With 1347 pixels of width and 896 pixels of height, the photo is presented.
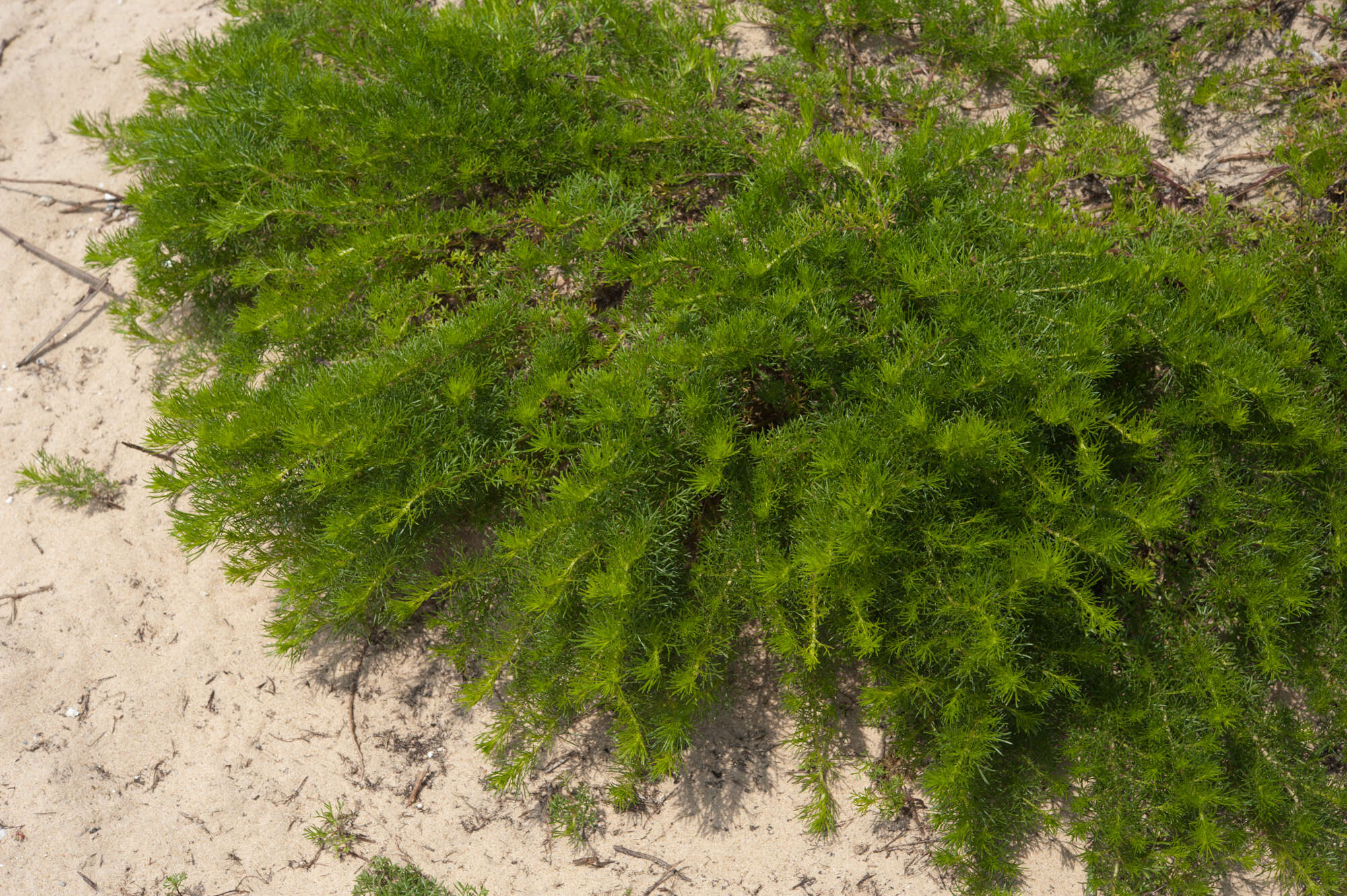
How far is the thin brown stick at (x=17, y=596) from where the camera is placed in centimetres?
345

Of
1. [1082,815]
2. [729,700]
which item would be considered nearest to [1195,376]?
[1082,815]

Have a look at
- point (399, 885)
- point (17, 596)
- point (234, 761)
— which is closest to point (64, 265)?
point (17, 596)

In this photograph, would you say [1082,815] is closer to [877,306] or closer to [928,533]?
[928,533]

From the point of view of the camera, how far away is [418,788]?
3.18 metres

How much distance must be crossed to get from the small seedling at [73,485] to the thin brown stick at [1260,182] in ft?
15.8

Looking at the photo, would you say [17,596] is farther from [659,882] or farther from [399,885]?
[659,882]

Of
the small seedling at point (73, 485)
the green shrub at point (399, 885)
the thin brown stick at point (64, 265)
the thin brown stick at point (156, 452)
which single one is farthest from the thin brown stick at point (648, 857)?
the thin brown stick at point (64, 265)

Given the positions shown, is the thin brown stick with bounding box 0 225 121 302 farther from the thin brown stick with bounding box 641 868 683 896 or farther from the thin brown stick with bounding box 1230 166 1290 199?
the thin brown stick with bounding box 1230 166 1290 199

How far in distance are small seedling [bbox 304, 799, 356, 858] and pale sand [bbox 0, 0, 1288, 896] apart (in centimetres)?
4

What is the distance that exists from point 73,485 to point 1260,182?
5.04m

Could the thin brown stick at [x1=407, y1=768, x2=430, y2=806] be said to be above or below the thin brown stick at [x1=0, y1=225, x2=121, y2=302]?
below

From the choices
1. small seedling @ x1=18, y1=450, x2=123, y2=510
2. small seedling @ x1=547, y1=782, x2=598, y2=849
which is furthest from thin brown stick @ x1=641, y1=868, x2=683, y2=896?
small seedling @ x1=18, y1=450, x2=123, y2=510

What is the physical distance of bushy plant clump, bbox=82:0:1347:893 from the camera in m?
2.63

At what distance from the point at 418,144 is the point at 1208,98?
3.22 meters
